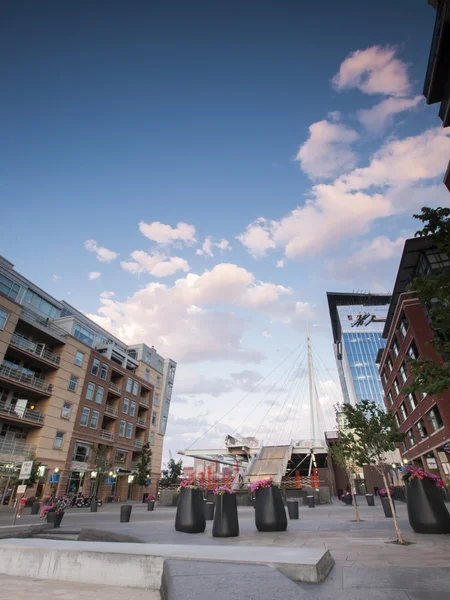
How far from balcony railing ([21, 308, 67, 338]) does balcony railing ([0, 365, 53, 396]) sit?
16.7 feet

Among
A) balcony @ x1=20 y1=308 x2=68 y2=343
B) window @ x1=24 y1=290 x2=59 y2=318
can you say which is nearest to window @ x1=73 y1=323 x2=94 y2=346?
balcony @ x1=20 y1=308 x2=68 y2=343

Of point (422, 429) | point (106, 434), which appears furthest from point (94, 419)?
point (422, 429)

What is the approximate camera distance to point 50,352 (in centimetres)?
3891

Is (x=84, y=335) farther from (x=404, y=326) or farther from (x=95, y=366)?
(x=404, y=326)

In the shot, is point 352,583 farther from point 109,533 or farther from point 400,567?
point 109,533

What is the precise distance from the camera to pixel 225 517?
11734mm

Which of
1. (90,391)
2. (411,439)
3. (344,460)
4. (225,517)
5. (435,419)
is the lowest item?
(225,517)

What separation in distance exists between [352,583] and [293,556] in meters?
0.95

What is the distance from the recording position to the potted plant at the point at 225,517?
1157cm

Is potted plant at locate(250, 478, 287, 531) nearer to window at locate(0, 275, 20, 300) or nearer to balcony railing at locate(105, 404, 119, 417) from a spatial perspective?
window at locate(0, 275, 20, 300)

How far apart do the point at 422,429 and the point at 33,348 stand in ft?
138

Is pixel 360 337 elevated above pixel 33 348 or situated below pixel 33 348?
above

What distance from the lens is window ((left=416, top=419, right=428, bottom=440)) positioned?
36125mm

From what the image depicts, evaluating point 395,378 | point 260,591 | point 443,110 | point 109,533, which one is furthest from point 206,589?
point 395,378
